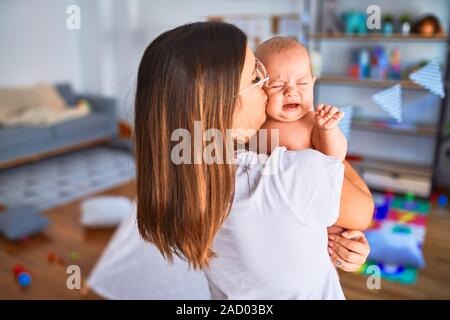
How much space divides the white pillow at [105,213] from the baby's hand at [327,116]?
7.61ft

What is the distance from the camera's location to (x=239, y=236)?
61 cm

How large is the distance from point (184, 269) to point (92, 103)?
3665 mm

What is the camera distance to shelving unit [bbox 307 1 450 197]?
10.7ft

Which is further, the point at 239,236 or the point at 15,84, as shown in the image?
the point at 15,84

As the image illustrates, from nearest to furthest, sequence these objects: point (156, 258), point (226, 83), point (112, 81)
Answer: point (226, 83) → point (156, 258) → point (112, 81)

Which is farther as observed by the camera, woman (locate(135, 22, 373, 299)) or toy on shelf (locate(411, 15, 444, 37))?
toy on shelf (locate(411, 15, 444, 37))

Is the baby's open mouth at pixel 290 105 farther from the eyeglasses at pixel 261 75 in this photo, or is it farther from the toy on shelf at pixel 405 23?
the toy on shelf at pixel 405 23

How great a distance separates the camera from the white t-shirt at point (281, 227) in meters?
0.54

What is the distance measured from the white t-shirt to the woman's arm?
0.08 ft

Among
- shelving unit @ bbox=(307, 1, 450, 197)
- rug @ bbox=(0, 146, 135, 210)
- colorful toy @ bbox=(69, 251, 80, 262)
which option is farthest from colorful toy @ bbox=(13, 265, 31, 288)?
shelving unit @ bbox=(307, 1, 450, 197)

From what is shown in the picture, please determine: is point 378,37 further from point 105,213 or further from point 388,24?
point 105,213

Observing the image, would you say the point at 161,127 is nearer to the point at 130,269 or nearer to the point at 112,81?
the point at 130,269

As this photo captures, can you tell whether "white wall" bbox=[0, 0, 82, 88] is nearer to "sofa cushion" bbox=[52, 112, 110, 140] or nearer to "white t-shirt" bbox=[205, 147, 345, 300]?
"sofa cushion" bbox=[52, 112, 110, 140]

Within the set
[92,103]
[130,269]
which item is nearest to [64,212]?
[130,269]
